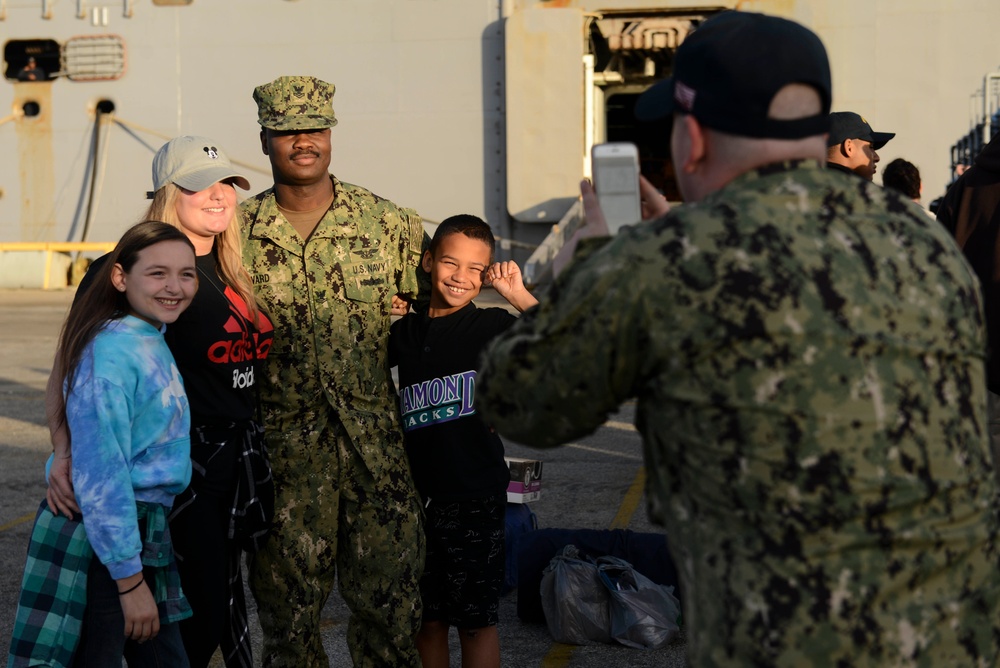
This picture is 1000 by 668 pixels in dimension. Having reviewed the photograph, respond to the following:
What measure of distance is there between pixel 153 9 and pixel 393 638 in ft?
55.9

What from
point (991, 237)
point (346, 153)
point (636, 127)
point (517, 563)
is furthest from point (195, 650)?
point (636, 127)

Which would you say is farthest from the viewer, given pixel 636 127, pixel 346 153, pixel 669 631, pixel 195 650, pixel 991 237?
pixel 636 127

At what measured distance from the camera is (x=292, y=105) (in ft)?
11.7

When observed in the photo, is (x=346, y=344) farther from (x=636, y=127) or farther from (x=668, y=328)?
(x=636, y=127)

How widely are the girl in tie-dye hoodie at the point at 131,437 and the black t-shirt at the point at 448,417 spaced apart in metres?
0.78

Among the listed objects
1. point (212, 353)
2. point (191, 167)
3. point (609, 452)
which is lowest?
point (609, 452)

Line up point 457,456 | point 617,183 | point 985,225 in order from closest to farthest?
point 617,183 < point 457,456 < point 985,225

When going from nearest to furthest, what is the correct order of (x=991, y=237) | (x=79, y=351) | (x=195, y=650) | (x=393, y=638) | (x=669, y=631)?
(x=79, y=351) → (x=195, y=650) → (x=393, y=638) → (x=991, y=237) → (x=669, y=631)

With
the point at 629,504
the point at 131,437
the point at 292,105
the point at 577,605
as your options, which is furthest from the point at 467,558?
the point at 629,504

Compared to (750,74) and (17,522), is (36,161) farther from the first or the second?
(750,74)

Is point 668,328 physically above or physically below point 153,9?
below

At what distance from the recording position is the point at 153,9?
18.6 metres

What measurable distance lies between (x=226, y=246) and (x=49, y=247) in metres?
16.6

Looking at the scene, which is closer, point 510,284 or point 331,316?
point 510,284
